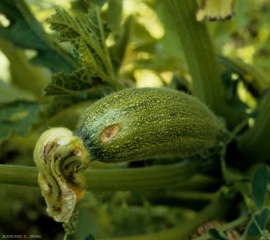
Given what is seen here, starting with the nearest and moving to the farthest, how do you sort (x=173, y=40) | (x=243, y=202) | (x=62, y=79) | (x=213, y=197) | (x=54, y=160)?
(x=54, y=160) < (x=62, y=79) < (x=243, y=202) < (x=213, y=197) < (x=173, y=40)

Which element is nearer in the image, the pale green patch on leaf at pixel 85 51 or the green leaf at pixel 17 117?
the pale green patch on leaf at pixel 85 51

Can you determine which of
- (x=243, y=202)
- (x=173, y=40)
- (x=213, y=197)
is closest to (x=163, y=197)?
(x=213, y=197)

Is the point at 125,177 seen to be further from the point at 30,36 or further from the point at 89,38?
the point at 30,36

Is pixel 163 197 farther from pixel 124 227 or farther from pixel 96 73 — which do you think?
pixel 96 73

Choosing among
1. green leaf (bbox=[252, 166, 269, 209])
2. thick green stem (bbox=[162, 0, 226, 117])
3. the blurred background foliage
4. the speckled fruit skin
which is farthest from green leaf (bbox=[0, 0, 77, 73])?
green leaf (bbox=[252, 166, 269, 209])

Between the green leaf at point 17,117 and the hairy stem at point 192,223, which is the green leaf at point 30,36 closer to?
the green leaf at point 17,117

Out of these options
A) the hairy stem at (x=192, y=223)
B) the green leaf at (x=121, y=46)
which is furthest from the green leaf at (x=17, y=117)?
the hairy stem at (x=192, y=223)
